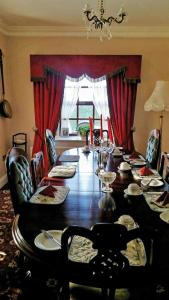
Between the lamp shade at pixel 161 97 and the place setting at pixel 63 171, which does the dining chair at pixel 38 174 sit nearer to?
the place setting at pixel 63 171

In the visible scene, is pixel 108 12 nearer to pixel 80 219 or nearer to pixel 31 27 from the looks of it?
pixel 31 27

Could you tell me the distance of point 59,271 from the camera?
1189 millimetres

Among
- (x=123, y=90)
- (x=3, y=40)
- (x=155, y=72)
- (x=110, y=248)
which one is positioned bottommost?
(x=110, y=248)

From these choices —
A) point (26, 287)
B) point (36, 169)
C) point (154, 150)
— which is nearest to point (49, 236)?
point (26, 287)

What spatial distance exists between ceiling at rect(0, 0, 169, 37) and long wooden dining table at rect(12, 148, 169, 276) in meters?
2.26

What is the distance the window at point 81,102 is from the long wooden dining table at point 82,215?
99.7 inches

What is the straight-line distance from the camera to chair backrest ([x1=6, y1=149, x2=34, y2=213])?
1862 millimetres

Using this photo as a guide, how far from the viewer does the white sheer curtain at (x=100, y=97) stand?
4.45 metres

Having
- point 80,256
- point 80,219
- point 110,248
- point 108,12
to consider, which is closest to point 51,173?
point 80,219

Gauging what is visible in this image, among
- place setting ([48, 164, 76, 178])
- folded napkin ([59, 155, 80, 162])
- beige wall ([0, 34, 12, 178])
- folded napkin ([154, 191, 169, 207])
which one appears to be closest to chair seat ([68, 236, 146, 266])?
folded napkin ([154, 191, 169, 207])

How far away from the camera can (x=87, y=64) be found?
4.21m

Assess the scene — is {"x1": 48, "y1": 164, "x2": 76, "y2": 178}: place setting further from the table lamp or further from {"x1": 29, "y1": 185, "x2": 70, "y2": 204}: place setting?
the table lamp

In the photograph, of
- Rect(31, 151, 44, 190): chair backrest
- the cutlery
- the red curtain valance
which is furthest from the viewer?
the red curtain valance

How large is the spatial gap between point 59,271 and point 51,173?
4.50 feet
